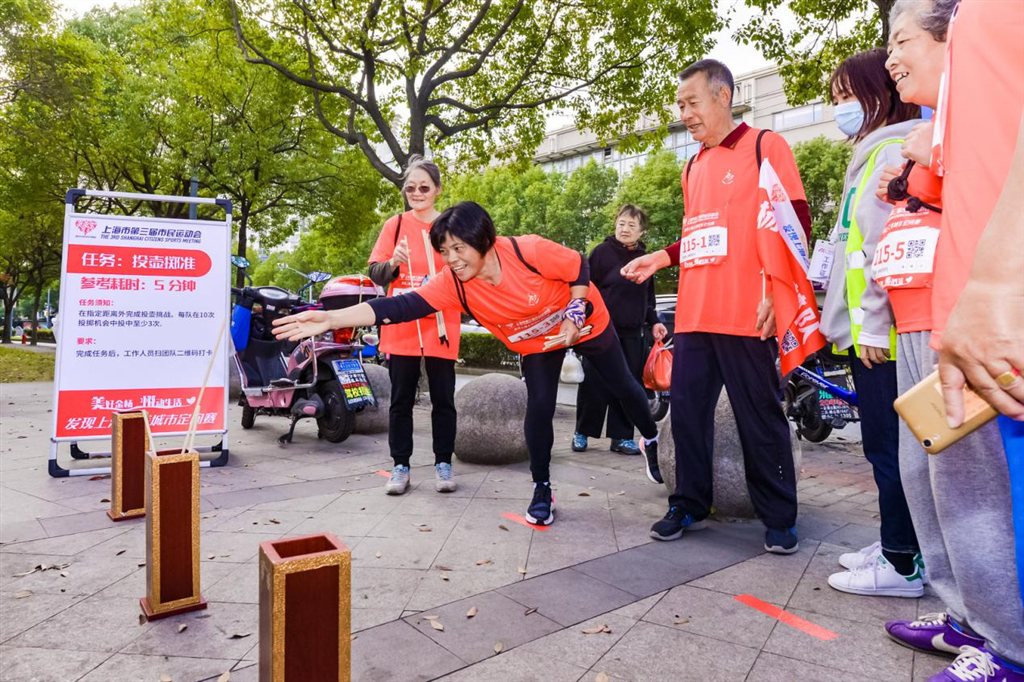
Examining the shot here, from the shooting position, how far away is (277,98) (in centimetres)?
1588

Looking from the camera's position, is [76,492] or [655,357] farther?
[655,357]

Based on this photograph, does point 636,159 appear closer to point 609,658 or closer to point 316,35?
point 316,35

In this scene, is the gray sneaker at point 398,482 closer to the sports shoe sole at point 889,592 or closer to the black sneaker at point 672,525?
the black sneaker at point 672,525

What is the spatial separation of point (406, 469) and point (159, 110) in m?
16.3

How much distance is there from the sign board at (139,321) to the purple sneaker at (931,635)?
4.74 meters

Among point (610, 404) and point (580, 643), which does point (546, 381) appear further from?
point (610, 404)

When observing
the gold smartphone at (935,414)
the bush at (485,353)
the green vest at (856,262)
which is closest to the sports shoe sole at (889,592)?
the green vest at (856,262)

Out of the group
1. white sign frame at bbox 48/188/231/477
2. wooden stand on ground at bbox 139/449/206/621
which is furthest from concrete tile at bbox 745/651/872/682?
white sign frame at bbox 48/188/231/477

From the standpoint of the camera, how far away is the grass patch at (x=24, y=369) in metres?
13.8

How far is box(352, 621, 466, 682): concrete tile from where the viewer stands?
7.18 ft

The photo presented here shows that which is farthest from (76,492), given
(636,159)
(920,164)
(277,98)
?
(636,159)

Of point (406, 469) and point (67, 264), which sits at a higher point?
point (67, 264)

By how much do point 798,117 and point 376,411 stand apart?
110ft

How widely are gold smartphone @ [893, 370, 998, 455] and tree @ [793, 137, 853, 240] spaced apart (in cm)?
2550
